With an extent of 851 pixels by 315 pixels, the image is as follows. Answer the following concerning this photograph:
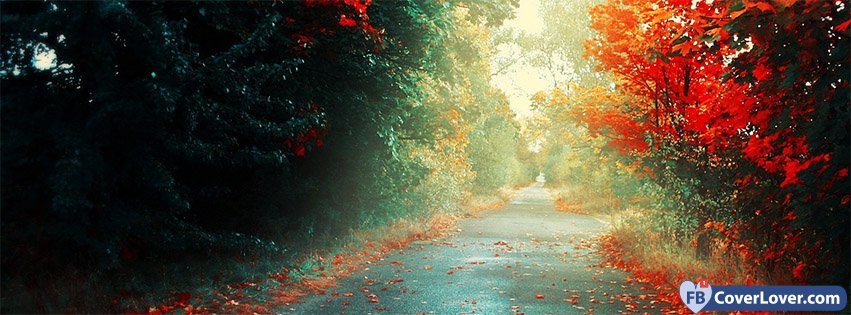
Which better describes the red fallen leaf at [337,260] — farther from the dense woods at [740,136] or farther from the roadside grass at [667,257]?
the dense woods at [740,136]

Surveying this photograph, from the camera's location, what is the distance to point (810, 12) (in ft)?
23.4

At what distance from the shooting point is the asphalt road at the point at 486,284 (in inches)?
380

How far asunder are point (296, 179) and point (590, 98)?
23.0 feet

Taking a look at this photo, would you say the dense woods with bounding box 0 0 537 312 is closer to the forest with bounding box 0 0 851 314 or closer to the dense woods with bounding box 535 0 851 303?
the forest with bounding box 0 0 851 314

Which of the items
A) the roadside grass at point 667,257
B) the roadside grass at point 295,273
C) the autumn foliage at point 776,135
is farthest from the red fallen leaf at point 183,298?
the autumn foliage at point 776,135

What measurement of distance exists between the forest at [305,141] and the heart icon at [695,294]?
0.26m

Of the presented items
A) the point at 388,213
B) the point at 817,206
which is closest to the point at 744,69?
the point at 817,206

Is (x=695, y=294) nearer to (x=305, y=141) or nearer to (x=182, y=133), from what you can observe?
(x=305, y=141)

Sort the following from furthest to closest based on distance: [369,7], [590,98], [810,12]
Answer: [590,98] < [369,7] < [810,12]

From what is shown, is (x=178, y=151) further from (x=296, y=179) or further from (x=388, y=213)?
(x=388, y=213)

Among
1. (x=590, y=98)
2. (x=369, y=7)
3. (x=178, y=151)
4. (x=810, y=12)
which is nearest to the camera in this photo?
(x=810, y=12)

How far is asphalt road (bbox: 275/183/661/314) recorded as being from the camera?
9648mm

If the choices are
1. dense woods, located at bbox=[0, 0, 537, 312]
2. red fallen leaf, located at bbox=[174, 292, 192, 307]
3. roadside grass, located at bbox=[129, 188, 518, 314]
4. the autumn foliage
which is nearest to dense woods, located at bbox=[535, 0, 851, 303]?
the autumn foliage

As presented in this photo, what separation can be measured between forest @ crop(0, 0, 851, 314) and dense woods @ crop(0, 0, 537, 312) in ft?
0.10
